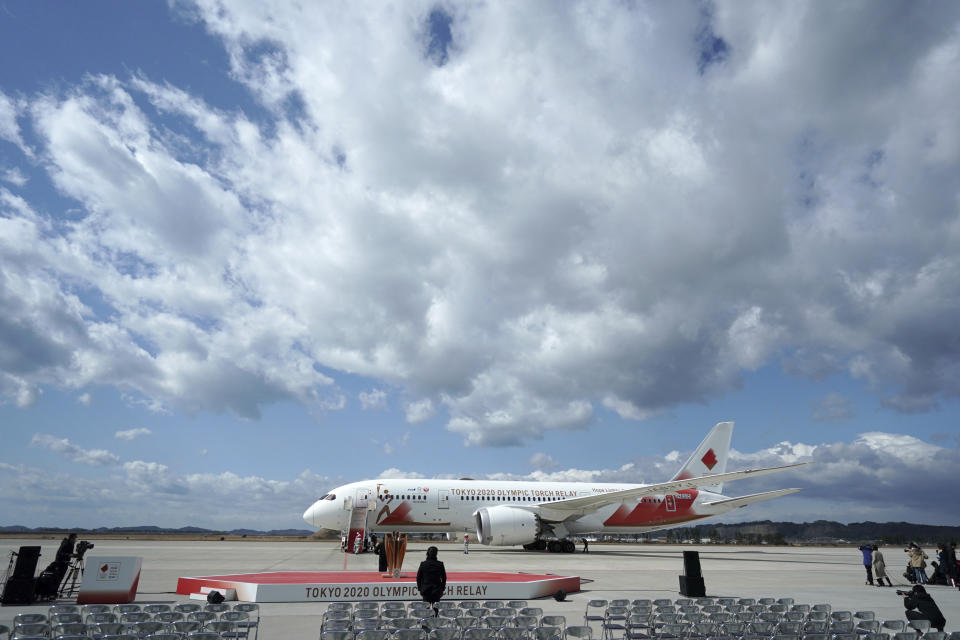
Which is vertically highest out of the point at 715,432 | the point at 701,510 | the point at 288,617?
the point at 715,432

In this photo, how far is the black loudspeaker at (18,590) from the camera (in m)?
11.6

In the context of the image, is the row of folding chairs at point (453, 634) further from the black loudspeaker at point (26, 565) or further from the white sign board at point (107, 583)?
the black loudspeaker at point (26, 565)

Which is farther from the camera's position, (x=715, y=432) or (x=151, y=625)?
(x=715, y=432)

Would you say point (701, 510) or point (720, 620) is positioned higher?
point (701, 510)

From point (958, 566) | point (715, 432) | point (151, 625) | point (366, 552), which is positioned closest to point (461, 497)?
point (366, 552)

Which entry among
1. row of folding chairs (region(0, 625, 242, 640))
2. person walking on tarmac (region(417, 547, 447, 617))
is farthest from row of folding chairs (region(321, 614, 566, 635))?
row of folding chairs (region(0, 625, 242, 640))

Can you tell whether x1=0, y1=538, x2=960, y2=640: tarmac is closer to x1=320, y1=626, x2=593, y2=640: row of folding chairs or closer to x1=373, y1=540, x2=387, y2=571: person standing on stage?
x1=320, y1=626, x2=593, y2=640: row of folding chairs

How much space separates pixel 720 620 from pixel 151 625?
7.86 meters

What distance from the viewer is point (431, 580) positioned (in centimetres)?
911

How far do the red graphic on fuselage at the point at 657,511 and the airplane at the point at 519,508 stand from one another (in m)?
0.06

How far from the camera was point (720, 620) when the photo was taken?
27.6 ft

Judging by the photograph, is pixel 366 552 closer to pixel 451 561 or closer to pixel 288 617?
pixel 451 561

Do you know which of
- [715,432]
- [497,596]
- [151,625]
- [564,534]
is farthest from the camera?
[715,432]

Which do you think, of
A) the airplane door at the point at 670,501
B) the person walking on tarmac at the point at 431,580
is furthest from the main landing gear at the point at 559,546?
the person walking on tarmac at the point at 431,580
